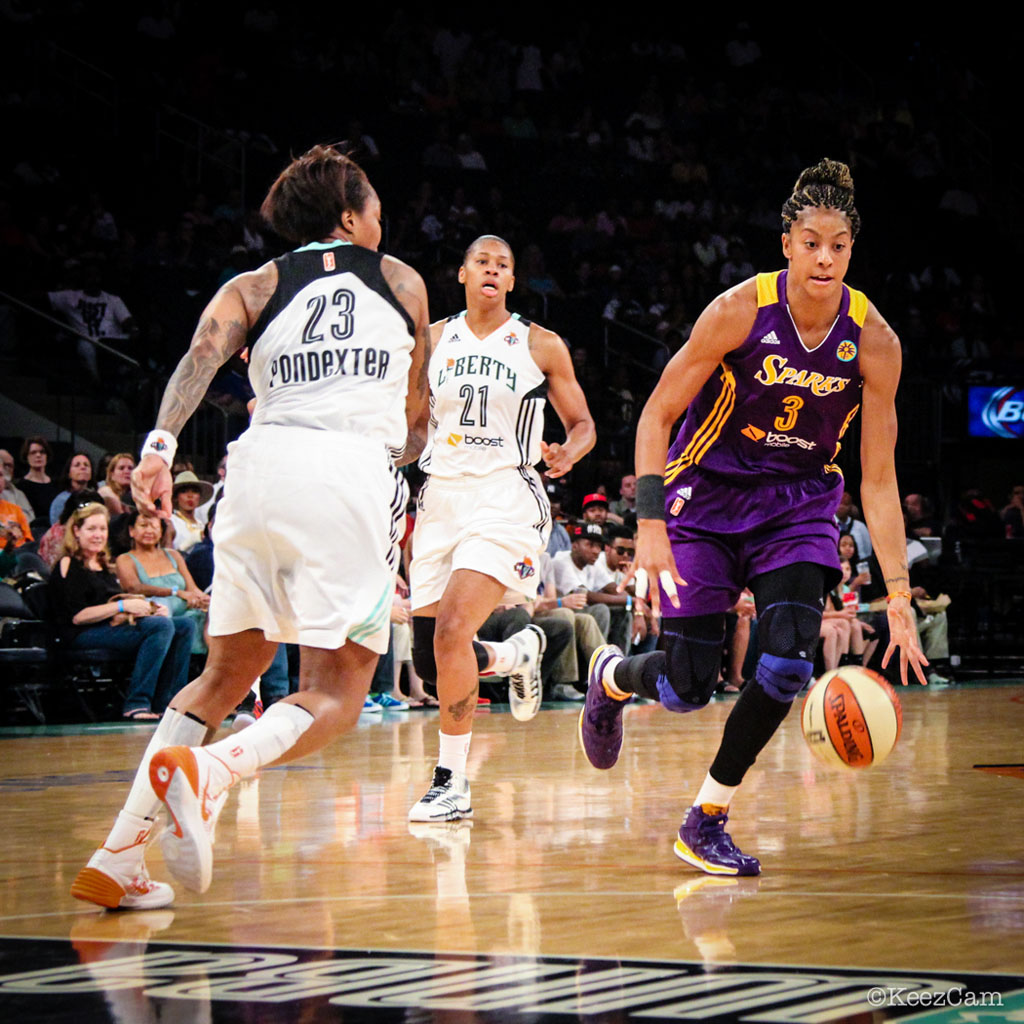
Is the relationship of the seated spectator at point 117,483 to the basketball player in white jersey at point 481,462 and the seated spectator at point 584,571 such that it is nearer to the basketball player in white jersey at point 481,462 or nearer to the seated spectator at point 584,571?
the seated spectator at point 584,571

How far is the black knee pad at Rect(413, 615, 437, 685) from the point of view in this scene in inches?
248

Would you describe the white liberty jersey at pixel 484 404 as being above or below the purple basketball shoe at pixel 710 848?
above

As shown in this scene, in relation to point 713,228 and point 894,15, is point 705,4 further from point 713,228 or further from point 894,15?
point 713,228

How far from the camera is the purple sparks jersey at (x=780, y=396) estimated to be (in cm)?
480

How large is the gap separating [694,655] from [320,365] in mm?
1625

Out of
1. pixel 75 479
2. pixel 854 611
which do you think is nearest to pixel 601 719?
pixel 75 479

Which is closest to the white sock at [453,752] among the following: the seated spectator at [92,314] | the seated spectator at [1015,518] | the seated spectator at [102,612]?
the seated spectator at [102,612]

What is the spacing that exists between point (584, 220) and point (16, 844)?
1632cm

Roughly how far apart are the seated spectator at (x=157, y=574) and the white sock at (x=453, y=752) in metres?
4.80

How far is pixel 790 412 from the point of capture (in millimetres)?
4820

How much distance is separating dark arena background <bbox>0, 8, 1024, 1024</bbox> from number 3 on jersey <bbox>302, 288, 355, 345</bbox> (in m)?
1.50

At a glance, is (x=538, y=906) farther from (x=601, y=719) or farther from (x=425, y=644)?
(x=425, y=644)

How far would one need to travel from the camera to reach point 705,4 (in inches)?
969

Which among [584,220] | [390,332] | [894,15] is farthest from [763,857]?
[894,15]
